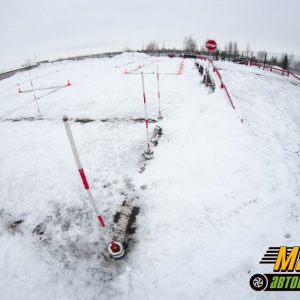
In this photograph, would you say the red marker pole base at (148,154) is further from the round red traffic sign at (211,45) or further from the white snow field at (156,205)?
the round red traffic sign at (211,45)

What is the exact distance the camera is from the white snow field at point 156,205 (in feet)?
12.1

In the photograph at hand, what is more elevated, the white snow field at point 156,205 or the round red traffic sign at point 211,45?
the round red traffic sign at point 211,45

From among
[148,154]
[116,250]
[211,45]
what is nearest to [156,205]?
[116,250]

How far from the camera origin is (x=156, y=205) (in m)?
4.98

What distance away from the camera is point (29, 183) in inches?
236

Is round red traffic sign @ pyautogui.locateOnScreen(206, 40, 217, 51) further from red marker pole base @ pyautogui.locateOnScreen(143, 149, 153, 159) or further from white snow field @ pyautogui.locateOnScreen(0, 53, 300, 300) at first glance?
red marker pole base @ pyautogui.locateOnScreen(143, 149, 153, 159)

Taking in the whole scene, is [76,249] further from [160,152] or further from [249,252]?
[160,152]

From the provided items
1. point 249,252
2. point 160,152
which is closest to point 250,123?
point 160,152

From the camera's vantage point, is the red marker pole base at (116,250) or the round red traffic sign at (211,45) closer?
the red marker pole base at (116,250)

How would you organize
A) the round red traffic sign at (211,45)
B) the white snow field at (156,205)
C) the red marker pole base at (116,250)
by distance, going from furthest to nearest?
the round red traffic sign at (211,45) < the red marker pole base at (116,250) < the white snow field at (156,205)

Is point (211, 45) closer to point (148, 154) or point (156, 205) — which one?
point (148, 154)

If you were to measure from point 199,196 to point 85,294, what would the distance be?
9.76ft

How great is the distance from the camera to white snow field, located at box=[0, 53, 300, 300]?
3.68m

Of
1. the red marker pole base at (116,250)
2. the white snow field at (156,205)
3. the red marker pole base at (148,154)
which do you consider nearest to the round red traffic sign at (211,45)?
the white snow field at (156,205)
